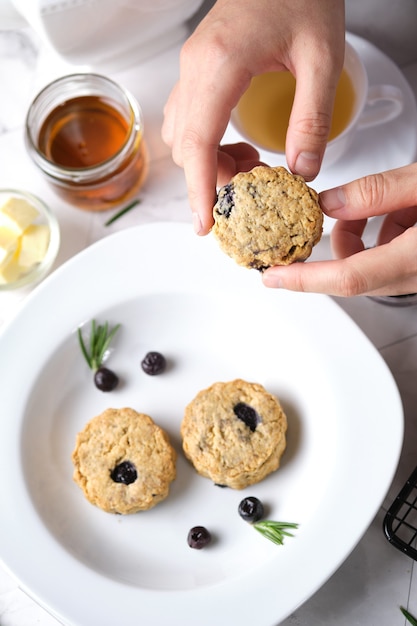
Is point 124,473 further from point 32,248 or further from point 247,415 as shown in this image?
point 32,248

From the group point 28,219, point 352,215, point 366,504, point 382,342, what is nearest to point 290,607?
point 366,504

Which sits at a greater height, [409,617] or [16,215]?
[16,215]

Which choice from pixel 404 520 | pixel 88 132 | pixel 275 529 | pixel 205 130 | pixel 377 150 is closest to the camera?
pixel 205 130

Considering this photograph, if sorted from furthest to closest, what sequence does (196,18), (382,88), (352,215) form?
(196,18) < (382,88) < (352,215)

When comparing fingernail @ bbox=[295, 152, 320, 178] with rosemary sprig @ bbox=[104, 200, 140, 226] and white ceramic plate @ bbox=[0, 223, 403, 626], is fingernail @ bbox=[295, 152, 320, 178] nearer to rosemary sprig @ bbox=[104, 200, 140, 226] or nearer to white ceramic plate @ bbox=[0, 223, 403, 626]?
white ceramic plate @ bbox=[0, 223, 403, 626]

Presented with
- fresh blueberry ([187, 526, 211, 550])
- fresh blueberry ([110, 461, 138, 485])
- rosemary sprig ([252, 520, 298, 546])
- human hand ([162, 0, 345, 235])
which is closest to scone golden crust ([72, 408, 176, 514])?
fresh blueberry ([110, 461, 138, 485])

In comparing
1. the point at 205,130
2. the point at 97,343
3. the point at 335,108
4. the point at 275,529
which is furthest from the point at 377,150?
the point at 275,529

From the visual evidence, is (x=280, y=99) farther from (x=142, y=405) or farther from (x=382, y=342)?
(x=142, y=405)

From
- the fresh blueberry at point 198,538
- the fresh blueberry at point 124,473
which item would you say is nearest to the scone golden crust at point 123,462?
→ the fresh blueberry at point 124,473
